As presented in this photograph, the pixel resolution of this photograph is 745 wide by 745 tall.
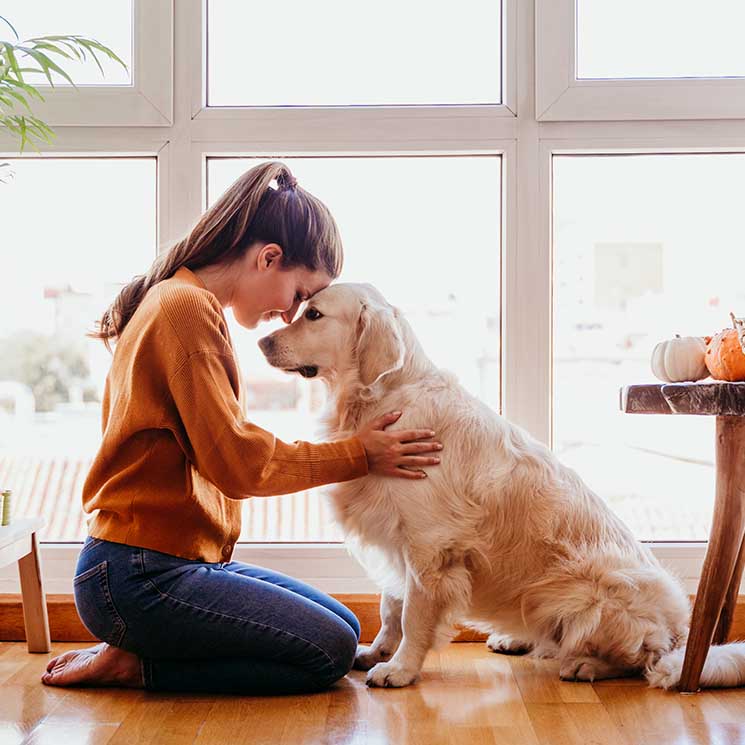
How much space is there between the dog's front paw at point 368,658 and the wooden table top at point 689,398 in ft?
2.94

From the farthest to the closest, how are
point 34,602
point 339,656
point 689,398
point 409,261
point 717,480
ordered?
point 409,261 → point 34,602 → point 339,656 → point 717,480 → point 689,398

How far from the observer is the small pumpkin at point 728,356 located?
1982 millimetres

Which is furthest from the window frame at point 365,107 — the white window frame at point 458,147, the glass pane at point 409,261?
the glass pane at point 409,261

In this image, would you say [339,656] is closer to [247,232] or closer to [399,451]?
[399,451]

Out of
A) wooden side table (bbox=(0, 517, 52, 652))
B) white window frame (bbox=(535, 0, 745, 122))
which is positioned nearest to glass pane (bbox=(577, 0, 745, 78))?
white window frame (bbox=(535, 0, 745, 122))

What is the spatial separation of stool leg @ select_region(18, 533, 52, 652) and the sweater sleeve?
0.67 meters

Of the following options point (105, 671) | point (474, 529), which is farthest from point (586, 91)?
point (105, 671)

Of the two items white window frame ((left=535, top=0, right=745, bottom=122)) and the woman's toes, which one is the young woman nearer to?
the woman's toes

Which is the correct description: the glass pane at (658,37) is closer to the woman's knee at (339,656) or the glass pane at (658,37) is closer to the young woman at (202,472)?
the young woman at (202,472)

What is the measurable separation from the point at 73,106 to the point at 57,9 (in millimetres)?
313

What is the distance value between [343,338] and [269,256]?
257 millimetres

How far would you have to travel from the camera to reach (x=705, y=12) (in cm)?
273

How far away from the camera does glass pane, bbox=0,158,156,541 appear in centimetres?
282

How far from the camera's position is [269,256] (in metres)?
2.21
